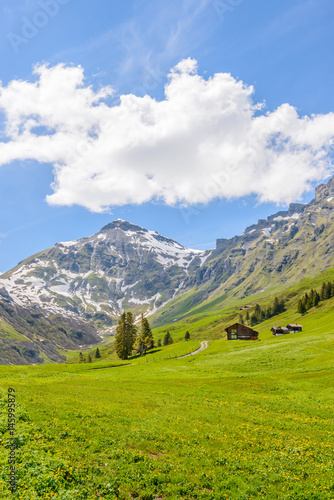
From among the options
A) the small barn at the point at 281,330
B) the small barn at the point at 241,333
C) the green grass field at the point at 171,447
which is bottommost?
the small barn at the point at 281,330

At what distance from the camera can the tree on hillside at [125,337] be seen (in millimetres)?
107562

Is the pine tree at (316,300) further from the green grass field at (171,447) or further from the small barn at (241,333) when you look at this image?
the green grass field at (171,447)

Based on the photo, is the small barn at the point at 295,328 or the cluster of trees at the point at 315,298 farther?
the cluster of trees at the point at 315,298

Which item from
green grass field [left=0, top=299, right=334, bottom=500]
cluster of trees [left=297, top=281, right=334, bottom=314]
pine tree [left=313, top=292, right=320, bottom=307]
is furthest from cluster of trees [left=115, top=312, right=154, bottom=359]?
pine tree [left=313, top=292, right=320, bottom=307]

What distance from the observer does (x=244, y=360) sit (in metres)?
70.2

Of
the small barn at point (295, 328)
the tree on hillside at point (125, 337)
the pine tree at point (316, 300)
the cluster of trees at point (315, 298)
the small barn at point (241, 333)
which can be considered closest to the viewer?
the tree on hillside at point (125, 337)

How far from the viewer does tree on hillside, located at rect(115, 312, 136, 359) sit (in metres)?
108

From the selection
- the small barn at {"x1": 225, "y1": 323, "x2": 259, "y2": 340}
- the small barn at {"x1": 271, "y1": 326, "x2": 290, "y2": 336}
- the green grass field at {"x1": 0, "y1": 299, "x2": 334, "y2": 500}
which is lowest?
the small barn at {"x1": 271, "y1": 326, "x2": 290, "y2": 336}

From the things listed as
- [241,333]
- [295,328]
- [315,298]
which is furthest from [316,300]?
[241,333]

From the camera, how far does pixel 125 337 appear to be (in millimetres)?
107875

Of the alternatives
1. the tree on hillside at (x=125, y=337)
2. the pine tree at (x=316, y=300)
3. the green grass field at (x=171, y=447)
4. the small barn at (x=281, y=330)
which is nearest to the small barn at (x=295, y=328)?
the small barn at (x=281, y=330)

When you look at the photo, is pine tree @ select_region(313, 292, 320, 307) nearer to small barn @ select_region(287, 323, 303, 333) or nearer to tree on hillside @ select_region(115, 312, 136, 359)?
small barn @ select_region(287, 323, 303, 333)

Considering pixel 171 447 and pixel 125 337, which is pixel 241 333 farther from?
pixel 171 447

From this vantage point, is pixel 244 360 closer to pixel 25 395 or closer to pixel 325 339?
pixel 325 339
